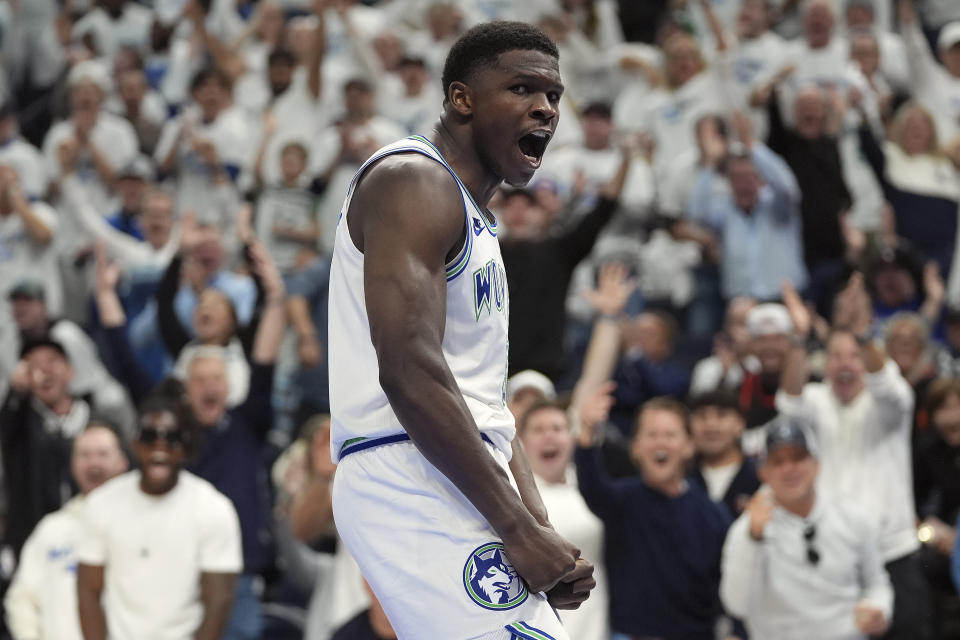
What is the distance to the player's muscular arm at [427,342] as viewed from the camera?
2887 millimetres

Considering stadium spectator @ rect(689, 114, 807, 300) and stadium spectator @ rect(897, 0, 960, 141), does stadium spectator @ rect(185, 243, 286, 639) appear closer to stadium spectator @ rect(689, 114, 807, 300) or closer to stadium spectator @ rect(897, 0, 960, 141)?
stadium spectator @ rect(689, 114, 807, 300)

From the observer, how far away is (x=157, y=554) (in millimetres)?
6344

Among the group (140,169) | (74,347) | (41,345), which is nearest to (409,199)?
(41,345)

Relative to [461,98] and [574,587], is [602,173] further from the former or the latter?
[574,587]

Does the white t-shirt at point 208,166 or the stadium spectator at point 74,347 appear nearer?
the stadium spectator at point 74,347

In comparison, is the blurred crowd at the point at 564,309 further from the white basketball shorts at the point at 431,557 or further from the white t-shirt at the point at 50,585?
the white basketball shorts at the point at 431,557

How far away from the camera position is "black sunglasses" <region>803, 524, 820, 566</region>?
648 cm

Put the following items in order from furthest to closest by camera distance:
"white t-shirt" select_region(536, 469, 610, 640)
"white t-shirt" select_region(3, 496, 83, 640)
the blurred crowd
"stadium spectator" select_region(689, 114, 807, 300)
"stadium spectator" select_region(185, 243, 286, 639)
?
"stadium spectator" select_region(689, 114, 807, 300) < "stadium spectator" select_region(185, 243, 286, 639) < "white t-shirt" select_region(3, 496, 83, 640) < the blurred crowd < "white t-shirt" select_region(536, 469, 610, 640)

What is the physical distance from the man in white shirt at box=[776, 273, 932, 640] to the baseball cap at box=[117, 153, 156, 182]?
621 cm

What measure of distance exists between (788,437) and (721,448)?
2.88 ft

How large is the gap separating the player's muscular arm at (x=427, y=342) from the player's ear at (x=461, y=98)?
0.20 m

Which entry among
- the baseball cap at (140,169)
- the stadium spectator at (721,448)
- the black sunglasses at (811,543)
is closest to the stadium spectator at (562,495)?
the stadium spectator at (721,448)

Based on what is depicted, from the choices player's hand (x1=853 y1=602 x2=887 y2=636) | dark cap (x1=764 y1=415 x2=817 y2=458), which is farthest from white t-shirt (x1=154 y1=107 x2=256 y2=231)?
player's hand (x1=853 y1=602 x2=887 y2=636)

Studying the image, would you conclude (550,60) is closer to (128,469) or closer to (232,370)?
(128,469)
